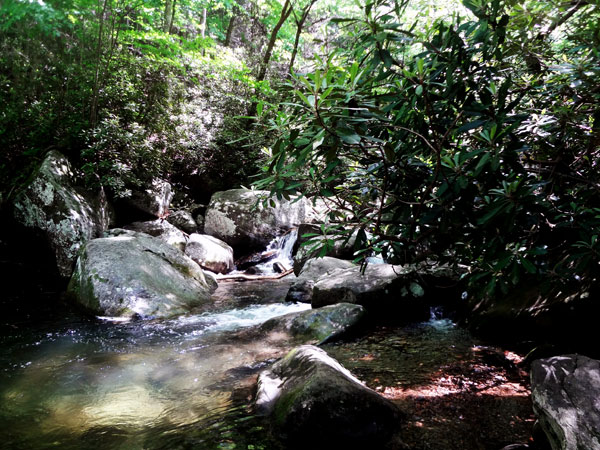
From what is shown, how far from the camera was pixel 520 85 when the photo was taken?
259 centimetres

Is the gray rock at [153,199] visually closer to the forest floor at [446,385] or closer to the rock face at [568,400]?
the forest floor at [446,385]

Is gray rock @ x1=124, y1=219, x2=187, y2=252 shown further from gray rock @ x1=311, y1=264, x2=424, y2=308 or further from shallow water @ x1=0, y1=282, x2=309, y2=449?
gray rock @ x1=311, y1=264, x2=424, y2=308

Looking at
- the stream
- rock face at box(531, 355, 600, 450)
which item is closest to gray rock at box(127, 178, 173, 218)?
the stream

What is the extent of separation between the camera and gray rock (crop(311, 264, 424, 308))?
522 cm

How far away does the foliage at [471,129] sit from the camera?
1.88m

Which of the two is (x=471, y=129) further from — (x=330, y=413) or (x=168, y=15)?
(x=168, y=15)

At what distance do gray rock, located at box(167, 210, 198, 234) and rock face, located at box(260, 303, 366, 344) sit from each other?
6.06 meters

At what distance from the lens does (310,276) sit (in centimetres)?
709

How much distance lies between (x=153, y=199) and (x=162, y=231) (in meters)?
1.12

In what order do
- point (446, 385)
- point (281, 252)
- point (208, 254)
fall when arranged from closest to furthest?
1. point (446, 385)
2. point (208, 254)
3. point (281, 252)

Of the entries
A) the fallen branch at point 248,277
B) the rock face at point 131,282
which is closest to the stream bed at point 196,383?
the rock face at point 131,282

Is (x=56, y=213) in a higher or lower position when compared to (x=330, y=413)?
lower

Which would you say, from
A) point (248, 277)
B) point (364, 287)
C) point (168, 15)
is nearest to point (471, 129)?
point (364, 287)

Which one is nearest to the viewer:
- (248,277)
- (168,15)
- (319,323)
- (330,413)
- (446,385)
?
(330,413)
